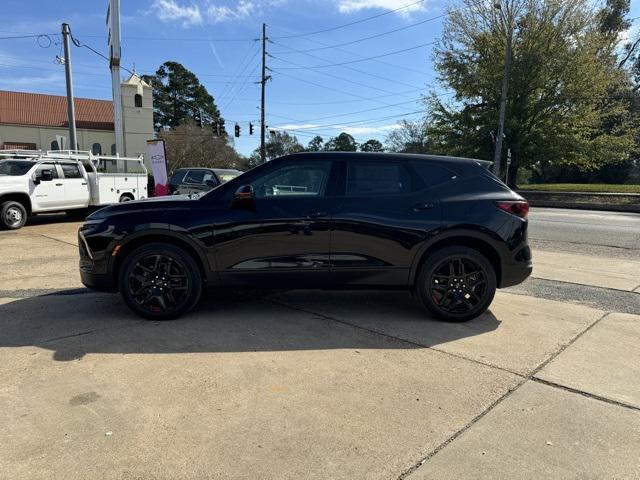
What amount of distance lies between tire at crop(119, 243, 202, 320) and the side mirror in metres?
0.72

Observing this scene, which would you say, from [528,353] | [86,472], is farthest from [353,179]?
[86,472]

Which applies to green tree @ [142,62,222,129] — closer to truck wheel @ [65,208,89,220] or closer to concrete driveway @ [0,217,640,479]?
truck wheel @ [65,208,89,220]

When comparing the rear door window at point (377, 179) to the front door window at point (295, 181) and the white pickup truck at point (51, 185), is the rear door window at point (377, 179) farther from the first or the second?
the white pickup truck at point (51, 185)

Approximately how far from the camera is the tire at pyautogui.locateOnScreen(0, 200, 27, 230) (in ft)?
39.0

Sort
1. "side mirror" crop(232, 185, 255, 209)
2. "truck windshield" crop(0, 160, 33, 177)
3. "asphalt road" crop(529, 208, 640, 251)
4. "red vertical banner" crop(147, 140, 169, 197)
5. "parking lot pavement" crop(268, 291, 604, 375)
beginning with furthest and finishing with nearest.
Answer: "red vertical banner" crop(147, 140, 169, 197), "truck windshield" crop(0, 160, 33, 177), "asphalt road" crop(529, 208, 640, 251), "side mirror" crop(232, 185, 255, 209), "parking lot pavement" crop(268, 291, 604, 375)

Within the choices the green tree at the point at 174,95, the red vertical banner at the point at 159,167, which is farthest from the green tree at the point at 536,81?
the green tree at the point at 174,95

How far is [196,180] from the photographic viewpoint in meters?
15.3

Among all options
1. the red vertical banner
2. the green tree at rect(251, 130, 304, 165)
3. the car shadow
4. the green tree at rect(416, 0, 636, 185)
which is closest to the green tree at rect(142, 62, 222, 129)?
the green tree at rect(251, 130, 304, 165)

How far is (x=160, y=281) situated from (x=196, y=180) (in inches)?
436

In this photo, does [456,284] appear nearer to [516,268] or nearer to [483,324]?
[483,324]

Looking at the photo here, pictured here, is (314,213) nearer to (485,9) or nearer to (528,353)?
(528,353)

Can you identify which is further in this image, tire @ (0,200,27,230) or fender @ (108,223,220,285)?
tire @ (0,200,27,230)

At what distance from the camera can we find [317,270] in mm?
4707

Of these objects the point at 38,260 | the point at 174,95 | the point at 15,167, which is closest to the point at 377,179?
the point at 38,260
